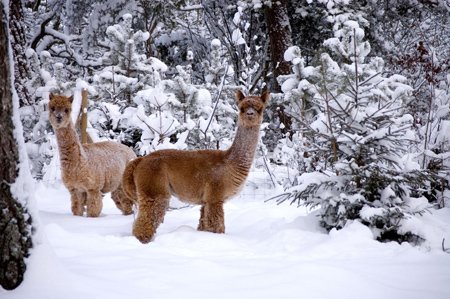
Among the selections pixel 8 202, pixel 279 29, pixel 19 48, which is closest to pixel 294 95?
pixel 8 202

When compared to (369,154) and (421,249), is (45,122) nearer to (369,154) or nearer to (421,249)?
(369,154)

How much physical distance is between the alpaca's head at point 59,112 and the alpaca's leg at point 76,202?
3.61 feet

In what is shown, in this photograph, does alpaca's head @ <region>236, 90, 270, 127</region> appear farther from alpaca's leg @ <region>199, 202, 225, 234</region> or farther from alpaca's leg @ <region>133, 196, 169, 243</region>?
alpaca's leg @ <region>133, 196, 169, 243</region>

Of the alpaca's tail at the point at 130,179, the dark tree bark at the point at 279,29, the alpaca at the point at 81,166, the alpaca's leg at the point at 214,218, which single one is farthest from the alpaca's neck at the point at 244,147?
the dark tree bark at the point at 279,29

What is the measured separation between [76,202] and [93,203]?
1.03 feet

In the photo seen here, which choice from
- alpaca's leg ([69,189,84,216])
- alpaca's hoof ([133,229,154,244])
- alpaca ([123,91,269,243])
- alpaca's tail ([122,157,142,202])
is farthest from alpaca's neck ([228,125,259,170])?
alpaca's leg ([69,189,84,216])

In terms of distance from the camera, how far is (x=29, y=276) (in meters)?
3.01

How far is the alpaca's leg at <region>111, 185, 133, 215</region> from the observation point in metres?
7.78

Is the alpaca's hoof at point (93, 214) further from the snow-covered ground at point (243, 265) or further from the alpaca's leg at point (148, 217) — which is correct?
the alpaca's leg at point (148, 217)

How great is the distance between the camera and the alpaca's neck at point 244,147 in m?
5.74

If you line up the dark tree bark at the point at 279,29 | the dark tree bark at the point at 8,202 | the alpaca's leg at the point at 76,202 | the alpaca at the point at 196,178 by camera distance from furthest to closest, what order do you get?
1. the dark tree bark at the point at 279,29
2. the alpaca's leg at the point at 76,202
3. the alpaca at the point at 196,178
4. the dark tree bark at the point at 8,202

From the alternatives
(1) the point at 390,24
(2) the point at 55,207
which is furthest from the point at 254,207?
(1) the point at 390,24

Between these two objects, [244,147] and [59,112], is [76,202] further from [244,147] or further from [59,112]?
[244,147]

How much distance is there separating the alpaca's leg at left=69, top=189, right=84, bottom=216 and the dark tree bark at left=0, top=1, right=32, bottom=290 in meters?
4.42
